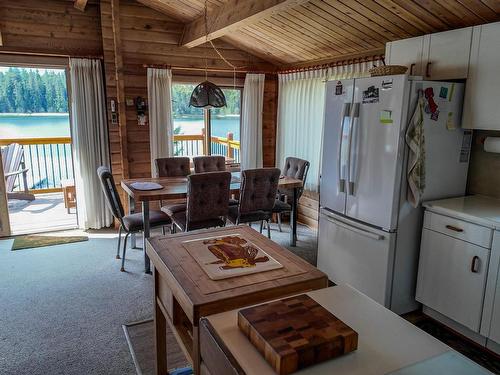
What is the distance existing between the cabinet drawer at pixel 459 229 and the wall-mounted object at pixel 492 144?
629 mm

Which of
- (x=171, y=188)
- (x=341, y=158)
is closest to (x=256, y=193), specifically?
Result: (x=171, y=188)

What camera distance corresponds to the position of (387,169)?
2.78 metres

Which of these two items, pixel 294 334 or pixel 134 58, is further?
pixel 134 58

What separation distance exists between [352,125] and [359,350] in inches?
90.4

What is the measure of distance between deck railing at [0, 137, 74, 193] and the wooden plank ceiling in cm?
302

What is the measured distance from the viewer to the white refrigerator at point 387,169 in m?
2.72

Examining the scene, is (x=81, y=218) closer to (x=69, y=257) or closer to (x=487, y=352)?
(x=69, y=257)

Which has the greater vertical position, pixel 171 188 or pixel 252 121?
pixel 252 121

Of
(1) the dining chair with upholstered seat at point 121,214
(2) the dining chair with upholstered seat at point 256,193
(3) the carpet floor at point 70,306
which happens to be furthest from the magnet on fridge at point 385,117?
(1) the dining chair with upholstered seat at point 121,214

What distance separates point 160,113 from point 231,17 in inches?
72.6

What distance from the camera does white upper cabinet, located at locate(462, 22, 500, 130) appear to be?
255cm

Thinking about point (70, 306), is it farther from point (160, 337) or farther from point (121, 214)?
point (160, 337)

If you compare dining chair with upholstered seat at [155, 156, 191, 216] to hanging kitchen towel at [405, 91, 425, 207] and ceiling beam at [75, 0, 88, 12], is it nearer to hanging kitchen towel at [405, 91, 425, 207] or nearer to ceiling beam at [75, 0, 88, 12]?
ceiling beam at [75, 0, 88, 12]

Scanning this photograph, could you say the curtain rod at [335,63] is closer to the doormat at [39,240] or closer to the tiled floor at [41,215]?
the doormat at [39,240]
